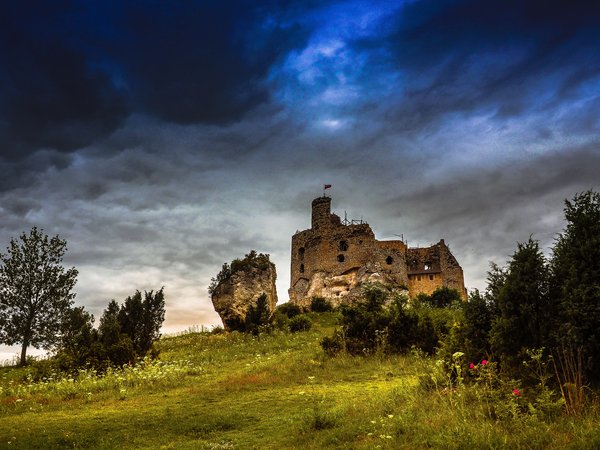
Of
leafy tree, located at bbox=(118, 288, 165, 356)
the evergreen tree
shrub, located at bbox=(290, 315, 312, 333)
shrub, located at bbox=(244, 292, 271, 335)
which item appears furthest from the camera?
shrub, located at bbox=(290, 315, 312, 333)

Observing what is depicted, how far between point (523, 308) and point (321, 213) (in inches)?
2125

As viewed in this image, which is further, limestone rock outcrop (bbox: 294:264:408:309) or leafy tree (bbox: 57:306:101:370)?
limestone rock outcrop (bbox: 294:264:408:309)

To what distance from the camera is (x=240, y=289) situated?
113ft

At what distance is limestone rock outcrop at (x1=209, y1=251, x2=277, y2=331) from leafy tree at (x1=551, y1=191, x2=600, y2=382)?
80.4 feet

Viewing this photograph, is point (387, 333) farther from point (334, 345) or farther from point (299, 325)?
point (299, 325)

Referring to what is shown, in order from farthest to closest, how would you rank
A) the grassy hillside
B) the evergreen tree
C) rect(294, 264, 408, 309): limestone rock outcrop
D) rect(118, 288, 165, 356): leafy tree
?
rect(294, 264, 408, 309): limestone rock outcrop, rect(118, 288, 165, 356): leafy tree, the evergreen tree, the grassy hillside

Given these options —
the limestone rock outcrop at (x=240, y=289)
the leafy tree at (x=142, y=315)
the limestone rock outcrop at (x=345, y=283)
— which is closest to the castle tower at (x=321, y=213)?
the limestone rock outcrop at (x=345, y=283)

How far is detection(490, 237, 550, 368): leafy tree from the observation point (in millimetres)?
9688

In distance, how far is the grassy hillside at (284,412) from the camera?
23.5 ft

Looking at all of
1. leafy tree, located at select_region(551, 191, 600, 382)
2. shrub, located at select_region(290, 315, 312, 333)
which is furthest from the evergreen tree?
shrub, located at select_region(290, 315, 312, 333)

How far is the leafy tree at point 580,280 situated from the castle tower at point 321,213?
172ft

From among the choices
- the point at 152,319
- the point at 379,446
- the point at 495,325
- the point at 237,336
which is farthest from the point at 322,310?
the point at 379,446

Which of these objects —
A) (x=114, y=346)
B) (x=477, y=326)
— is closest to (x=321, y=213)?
(x=114, y=346)

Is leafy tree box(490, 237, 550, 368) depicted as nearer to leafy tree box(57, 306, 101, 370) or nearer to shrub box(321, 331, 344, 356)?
shrub box(321, 331, 344, 356)
